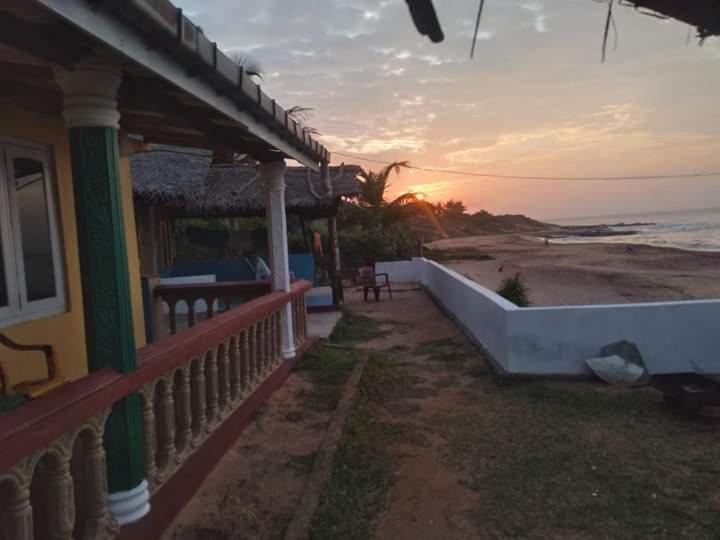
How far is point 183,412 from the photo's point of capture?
3445 millimetres

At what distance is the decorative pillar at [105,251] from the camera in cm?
246

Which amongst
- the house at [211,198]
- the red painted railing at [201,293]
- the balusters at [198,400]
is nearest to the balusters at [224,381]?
the balusters at [198,400]

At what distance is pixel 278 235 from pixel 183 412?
3.06m

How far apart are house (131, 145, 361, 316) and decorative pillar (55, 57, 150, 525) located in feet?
24.8

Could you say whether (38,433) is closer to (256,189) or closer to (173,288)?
(173,288)

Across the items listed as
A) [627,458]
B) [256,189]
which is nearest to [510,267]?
[256,189]

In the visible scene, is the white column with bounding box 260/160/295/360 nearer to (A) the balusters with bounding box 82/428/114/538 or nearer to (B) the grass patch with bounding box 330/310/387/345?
(B) the grass patch with bounding box 330/310/387/345

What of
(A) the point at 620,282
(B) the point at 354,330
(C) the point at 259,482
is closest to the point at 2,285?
(C) the point at 259,482

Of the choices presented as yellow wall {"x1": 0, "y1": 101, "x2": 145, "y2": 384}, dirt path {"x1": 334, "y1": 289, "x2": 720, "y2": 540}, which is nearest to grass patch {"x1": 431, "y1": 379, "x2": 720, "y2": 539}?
dirt path {"x1": 334, "y1": 289, "x2": 720, "y2": 540}

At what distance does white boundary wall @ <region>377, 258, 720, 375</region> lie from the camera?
619cm

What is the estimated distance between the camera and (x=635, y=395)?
5.64 meters

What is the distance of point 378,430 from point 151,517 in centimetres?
242

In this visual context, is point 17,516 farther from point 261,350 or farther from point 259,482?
point 261,350

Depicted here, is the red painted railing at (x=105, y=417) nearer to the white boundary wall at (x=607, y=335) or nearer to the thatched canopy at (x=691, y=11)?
the thatched canopy at (x=691, y=11)
